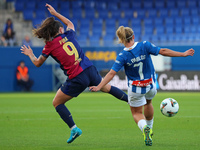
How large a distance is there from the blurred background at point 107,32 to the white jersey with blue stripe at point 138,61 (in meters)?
15.0

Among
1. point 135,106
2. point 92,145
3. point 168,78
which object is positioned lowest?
point 168,78

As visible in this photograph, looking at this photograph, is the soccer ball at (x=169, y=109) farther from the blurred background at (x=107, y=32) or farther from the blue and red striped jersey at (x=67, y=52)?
the blurred background at (x=107, y=32)

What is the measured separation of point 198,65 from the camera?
77.5 ft

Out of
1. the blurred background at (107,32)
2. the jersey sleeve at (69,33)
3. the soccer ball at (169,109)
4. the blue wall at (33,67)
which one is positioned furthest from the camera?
the blue wall at (33,67)

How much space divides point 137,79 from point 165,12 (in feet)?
76.1

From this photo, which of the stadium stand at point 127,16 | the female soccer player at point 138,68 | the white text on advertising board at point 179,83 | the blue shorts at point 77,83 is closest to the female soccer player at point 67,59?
the blue shorts at point 77,83

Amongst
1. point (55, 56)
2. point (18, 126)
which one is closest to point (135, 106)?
point (55, 56)

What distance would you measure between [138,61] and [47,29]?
5.16 feet

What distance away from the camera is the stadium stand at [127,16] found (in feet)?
90.0

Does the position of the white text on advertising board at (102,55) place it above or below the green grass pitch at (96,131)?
below

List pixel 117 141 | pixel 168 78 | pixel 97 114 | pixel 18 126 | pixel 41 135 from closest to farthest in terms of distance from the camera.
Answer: pixel 117 141 < pixel 41 135 < pixel 18 126 < pixel 97 114 < pixel 168 78

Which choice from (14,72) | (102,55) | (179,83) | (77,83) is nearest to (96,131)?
(77,83)

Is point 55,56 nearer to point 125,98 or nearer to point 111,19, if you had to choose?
point 125,98

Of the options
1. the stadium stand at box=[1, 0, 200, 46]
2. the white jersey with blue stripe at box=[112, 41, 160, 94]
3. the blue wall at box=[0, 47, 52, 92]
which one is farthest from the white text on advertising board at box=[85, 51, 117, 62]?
the white jersey with blue stripe at box=[112, 41, 160, 94]
